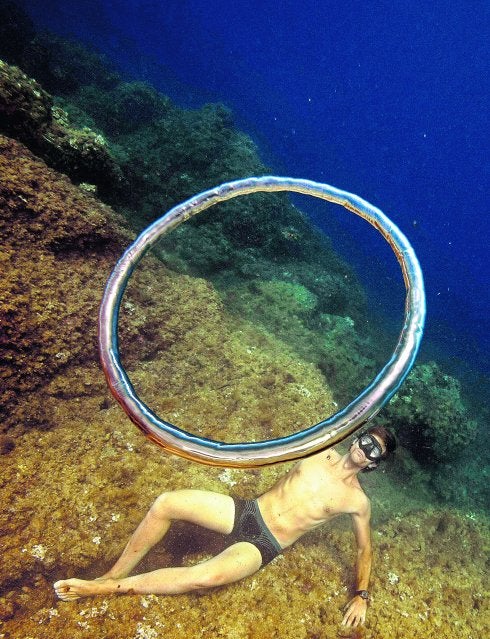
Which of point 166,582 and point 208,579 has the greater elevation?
point 208,579

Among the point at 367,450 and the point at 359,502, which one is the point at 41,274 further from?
the point at 359,502

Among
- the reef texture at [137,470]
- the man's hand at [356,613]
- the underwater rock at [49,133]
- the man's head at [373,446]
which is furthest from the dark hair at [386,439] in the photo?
the underwater rock at [49,133]

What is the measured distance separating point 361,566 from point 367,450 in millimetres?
1109

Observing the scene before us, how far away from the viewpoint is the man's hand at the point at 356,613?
10.3 ft

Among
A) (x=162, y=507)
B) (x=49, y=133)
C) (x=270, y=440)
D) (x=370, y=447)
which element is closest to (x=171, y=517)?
(x=162, y=507)

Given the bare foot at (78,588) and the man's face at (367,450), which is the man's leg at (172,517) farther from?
the man's face at (367,450)

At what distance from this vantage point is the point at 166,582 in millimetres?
2869

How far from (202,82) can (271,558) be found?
4693 cm

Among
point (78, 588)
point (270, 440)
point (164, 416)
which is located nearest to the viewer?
point (270, 440)

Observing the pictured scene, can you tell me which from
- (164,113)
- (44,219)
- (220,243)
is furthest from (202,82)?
(44,219)

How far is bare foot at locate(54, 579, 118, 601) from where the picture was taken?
277cm

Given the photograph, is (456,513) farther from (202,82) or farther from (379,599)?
(202,82)

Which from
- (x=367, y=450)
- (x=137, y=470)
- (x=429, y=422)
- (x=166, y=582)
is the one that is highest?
(x=429, y=422)

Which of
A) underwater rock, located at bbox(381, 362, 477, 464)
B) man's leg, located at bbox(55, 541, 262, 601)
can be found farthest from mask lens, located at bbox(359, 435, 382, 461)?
underwater rock, located at bbox(381, 362, 477, 464)
